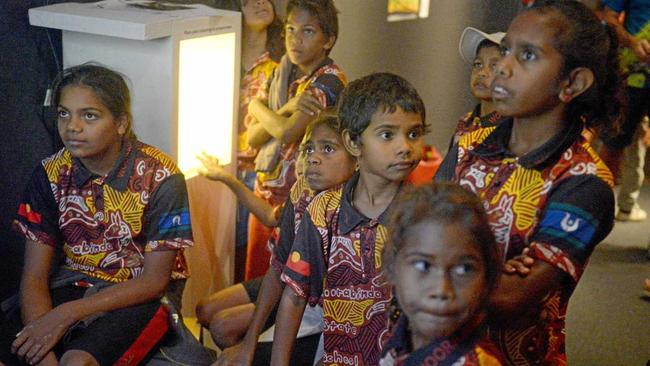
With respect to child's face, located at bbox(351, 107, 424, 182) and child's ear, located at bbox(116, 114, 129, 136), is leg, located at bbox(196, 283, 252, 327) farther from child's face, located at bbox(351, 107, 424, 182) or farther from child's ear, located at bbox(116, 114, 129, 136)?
child's face, located at bbox(351, 107, 424, 182)

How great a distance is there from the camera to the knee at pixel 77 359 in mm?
2035

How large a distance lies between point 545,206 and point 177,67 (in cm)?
145

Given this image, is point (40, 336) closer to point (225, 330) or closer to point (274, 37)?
point (225, 330)

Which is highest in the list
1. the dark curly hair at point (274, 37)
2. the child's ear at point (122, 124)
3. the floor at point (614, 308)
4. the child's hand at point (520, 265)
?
the dark curly hair at point (274, 37)

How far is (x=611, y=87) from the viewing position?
1.72 m

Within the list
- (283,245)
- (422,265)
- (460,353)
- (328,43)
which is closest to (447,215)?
(422,265)

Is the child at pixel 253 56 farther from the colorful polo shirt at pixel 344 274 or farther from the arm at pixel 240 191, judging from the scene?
the colorful polo shirt at pixel 344 274

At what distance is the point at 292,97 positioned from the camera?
119 inches

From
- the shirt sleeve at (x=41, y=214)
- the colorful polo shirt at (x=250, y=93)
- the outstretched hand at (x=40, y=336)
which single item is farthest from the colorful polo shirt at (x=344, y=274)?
the colorful polo shirt at (x=250, y=93)

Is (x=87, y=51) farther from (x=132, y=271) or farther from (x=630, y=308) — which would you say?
(x=630, y=308)

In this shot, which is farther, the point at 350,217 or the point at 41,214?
the point at 41,214

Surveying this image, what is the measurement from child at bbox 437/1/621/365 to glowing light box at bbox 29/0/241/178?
124 cm

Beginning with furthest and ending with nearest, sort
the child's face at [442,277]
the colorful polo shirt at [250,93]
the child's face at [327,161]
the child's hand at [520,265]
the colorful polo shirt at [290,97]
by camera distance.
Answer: the colorful polo shirt at [250,93], the colorful polo shirt at [290,97], the child's face at [327,161], the child's hand at [520,265], the child's face at [442,277]

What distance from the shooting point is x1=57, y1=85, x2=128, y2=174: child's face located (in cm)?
225
